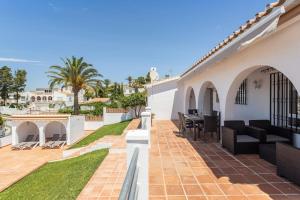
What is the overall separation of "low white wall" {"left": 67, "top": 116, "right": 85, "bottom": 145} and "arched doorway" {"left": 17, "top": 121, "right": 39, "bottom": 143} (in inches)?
255

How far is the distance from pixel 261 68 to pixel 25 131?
33.0m

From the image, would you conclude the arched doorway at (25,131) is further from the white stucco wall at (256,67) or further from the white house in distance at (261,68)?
the white stucco wall at (256,67)

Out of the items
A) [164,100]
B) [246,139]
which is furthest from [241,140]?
[164,100]

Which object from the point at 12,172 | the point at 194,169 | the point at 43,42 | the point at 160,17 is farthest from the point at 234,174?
the point at 43,42

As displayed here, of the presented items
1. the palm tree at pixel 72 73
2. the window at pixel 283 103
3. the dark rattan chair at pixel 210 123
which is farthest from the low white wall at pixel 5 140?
the window at pixel 283 103

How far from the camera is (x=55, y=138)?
3166 centimetres

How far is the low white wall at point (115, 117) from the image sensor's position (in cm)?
3569

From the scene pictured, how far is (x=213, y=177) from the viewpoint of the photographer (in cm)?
640

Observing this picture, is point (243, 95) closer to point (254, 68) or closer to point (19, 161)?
point (254, 68)

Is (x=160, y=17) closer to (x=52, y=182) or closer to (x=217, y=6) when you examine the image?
(x=217, y=6)

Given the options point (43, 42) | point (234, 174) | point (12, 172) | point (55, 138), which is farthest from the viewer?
point (43, 42)

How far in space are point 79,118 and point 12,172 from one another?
54.6ft

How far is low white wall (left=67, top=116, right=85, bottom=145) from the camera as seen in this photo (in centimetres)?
2931

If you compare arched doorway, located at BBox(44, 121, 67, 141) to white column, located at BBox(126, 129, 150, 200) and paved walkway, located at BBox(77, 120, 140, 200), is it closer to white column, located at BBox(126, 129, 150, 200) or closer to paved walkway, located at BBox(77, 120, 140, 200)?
paved walkway, located at BBox(77, 120, 140, 200)
